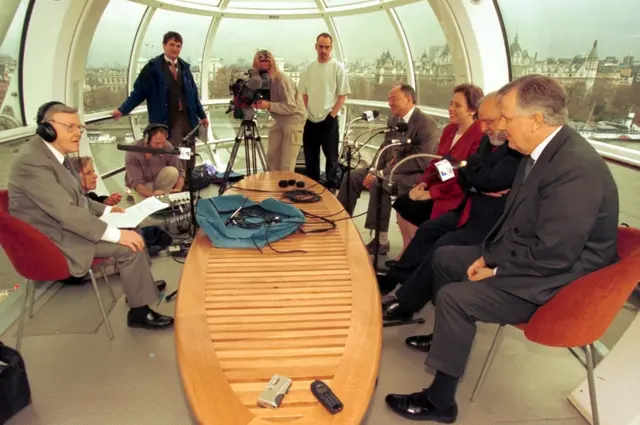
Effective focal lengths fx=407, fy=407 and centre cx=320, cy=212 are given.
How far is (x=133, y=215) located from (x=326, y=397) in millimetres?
1655

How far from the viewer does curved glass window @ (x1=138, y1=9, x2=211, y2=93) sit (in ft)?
Answer: 18.3

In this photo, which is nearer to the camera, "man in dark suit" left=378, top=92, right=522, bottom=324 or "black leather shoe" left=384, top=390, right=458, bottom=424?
"black leather shoe" left=384, top=390, right=458, bottom=424

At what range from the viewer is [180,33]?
18.0ft

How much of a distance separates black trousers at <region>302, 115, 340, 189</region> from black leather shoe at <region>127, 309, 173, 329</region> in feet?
8.55

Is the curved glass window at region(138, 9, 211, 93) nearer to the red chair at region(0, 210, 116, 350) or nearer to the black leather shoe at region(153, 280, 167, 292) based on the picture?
the black leather shoe at region(153, 280, 167, 292)

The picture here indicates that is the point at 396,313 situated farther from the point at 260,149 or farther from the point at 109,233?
the point at 260,149

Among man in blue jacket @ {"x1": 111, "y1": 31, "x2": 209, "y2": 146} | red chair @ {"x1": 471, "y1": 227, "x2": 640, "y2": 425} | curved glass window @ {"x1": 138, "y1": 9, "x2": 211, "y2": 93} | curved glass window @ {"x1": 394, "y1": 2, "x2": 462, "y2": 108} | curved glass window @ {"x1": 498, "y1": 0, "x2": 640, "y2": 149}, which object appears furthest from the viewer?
curved glass window @ {"x1": 138, "y1": 9, "x2": 211, "y2": 93}

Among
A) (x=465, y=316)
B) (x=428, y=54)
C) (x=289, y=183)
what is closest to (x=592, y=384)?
(x=465, y=316)

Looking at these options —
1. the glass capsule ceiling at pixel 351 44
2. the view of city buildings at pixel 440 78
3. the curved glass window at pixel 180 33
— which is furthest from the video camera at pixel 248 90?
the curved glass window at pixel 180 33

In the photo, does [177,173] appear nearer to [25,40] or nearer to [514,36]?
[25,40]

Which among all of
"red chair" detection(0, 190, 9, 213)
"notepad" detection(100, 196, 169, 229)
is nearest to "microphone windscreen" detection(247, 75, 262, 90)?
"notepad" detection(100, 196, 169, 229)

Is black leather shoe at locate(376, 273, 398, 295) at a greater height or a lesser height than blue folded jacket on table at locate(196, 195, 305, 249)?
lesser

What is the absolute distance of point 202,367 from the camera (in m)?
1.19

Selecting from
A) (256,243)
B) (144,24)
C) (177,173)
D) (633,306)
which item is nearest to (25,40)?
(177,173)
